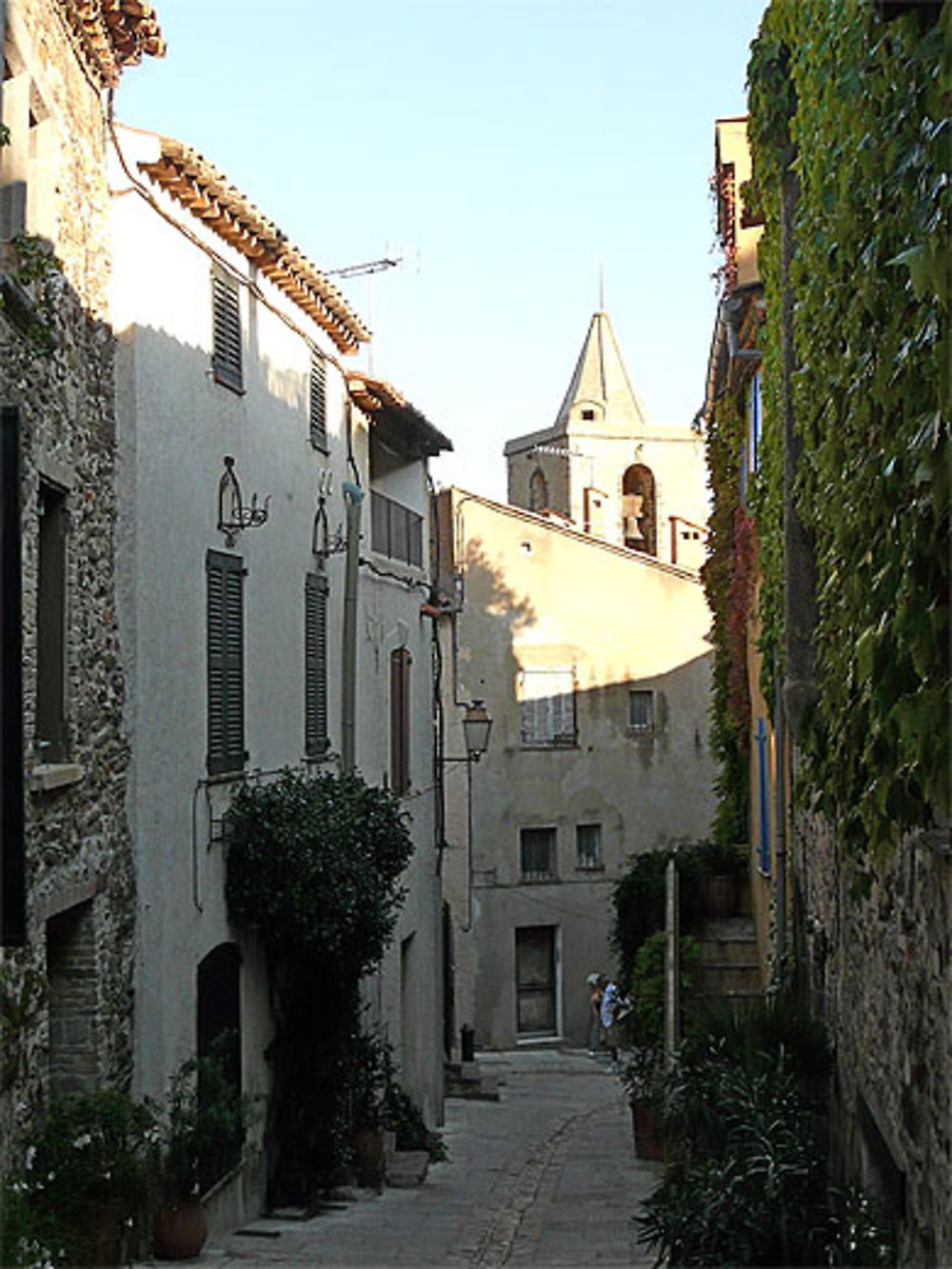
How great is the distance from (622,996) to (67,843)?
10.2m

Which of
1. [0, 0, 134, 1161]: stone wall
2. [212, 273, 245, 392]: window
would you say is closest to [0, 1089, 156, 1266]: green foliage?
[0, 0, 134, 1161]: stone wall

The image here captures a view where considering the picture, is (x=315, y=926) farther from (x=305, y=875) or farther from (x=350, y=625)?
(x=350, y=625)

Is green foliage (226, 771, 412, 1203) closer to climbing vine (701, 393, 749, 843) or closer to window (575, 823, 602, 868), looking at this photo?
climbing vine (701, 393, 749, 843)

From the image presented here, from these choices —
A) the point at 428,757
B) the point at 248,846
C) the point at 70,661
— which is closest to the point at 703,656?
the point at 428,757

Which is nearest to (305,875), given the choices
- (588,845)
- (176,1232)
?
(176,1232)

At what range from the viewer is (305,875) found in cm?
1319

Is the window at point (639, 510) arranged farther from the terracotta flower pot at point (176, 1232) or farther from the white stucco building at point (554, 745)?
the terracotta flower pot at point (176, 1232)

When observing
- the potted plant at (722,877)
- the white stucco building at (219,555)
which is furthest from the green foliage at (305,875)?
the potted plant at (722,877)

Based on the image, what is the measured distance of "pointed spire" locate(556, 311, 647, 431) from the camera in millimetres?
54031

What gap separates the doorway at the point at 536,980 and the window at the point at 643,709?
393 centimetres

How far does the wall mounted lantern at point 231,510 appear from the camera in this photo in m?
13.2

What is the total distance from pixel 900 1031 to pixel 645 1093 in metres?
8.31

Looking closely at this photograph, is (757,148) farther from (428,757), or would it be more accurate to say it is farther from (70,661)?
(428,757)

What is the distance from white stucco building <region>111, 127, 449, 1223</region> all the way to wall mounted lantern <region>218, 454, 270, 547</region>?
0.02m
